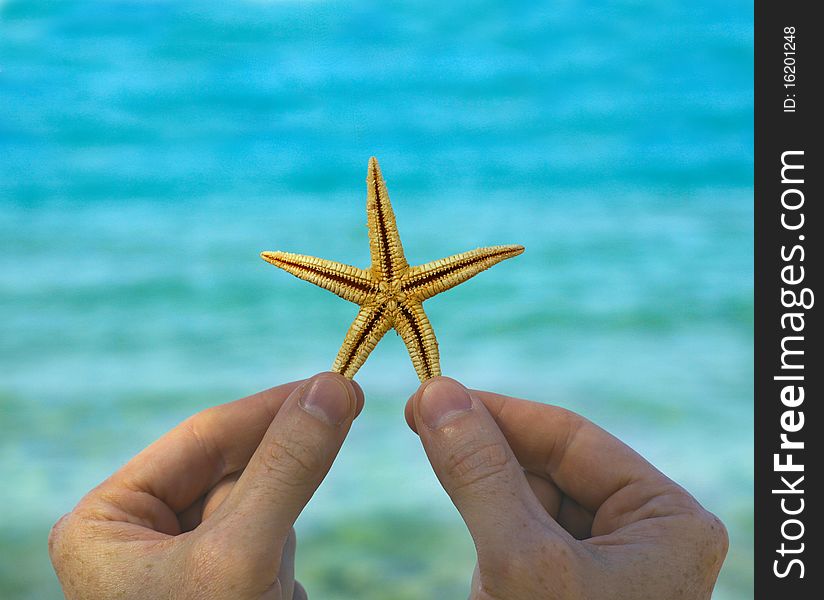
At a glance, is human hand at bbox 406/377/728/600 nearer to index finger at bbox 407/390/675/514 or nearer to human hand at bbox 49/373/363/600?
index finger at bbox 407/390/675/514

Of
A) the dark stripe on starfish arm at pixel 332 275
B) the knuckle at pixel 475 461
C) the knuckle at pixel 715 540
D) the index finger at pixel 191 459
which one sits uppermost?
the dark stripe on starfish arm at pixel 332 275

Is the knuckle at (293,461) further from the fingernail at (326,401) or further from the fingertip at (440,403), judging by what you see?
the fingertip at (440,403)

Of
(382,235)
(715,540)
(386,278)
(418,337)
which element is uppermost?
(382,235)

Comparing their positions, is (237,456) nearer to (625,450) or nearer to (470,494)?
(470,494)

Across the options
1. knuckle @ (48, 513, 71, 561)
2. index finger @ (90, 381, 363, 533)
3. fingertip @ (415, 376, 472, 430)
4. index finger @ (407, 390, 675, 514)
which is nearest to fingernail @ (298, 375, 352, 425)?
fingertip @ (415, 376, 472, 430)

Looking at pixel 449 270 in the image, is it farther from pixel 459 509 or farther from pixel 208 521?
pixel 208 521

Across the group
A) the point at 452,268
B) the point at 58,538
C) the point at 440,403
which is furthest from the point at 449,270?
the point at 58,538

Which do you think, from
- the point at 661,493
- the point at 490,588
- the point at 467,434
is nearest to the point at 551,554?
the point at 490,588

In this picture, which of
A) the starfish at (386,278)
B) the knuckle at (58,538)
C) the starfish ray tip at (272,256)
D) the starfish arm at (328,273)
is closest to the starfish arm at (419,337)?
the starfish at (386,278)

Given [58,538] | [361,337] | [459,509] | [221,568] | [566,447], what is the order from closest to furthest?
[221,568] → [459,509] → [58,538] → [361,337] → [566,447]
